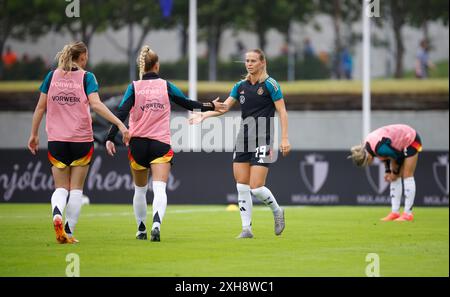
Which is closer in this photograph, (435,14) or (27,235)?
(27,235)

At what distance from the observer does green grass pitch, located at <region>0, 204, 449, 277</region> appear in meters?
10.6

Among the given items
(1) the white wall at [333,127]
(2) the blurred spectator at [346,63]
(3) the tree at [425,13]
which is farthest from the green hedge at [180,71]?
(3) the tree at [425,13]

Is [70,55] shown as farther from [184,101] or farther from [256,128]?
[256,128]

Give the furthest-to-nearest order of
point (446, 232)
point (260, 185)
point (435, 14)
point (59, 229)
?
1. point (435, 14)
2. point (446, 232)
3. point (260, 185)
4. point (59, 229)

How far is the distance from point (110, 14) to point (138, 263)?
26.7m

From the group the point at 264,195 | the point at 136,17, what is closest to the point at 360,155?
the point at 264,195

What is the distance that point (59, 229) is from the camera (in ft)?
41.3

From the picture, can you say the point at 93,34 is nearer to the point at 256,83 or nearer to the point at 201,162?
the point at 201,162

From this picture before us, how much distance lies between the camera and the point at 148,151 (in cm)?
1305

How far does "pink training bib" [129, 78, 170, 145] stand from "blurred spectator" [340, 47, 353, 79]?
80.5 ft

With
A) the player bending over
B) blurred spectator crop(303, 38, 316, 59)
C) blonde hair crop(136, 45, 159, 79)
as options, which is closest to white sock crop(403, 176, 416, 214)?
the player bending over

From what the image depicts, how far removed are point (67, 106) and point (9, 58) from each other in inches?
954
